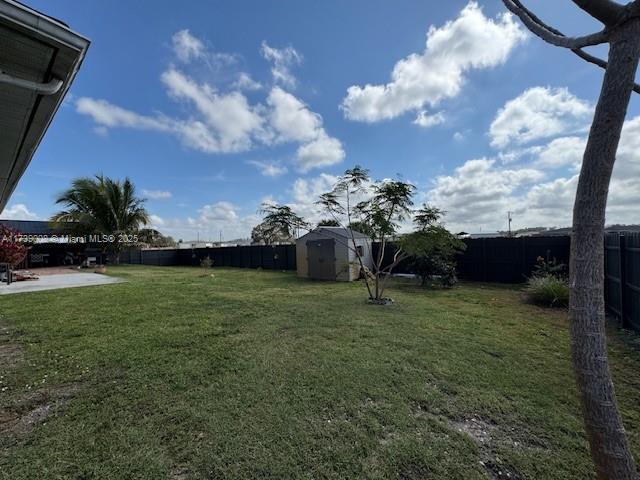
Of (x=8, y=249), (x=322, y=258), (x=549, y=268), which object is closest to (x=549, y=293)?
(x=549, y=268)

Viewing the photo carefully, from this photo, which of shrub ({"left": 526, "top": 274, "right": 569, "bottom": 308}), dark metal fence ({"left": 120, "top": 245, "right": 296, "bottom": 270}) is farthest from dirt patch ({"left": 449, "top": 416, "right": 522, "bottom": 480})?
dark metal fence ({"left": 120, "top": 245, "right": 296, "bottom": 270})

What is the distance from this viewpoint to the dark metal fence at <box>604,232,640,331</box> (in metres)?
4.60

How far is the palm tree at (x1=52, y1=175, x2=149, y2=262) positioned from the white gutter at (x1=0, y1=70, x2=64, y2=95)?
67.2 feet

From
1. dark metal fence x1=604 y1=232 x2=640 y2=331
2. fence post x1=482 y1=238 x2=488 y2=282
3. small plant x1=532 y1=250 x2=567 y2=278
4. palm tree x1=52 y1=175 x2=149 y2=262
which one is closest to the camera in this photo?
dark metal fence x1=604 y1=232 x2=640 y2=331

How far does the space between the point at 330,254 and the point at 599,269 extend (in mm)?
10004

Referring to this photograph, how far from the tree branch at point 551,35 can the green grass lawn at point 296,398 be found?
245 centimetres

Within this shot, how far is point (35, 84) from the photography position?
1.51 meters

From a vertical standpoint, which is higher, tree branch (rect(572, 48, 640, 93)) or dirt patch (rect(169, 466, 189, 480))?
tree branch (rect(572, 48, 640, 93))

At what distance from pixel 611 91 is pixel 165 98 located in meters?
11.9

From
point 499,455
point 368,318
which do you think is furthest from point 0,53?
point 368,318

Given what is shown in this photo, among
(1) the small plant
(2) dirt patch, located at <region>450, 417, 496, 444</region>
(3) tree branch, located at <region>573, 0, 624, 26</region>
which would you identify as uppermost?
Answer: (3) tree branch, located at <region>573, 0, 624, 26</region>

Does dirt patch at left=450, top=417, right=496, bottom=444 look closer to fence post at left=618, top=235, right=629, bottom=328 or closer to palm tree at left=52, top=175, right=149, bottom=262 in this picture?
fence post at left=618, top=235, right=629, bottom=328

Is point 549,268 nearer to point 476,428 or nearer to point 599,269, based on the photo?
point 476,428

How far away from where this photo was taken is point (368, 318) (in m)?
5.33
